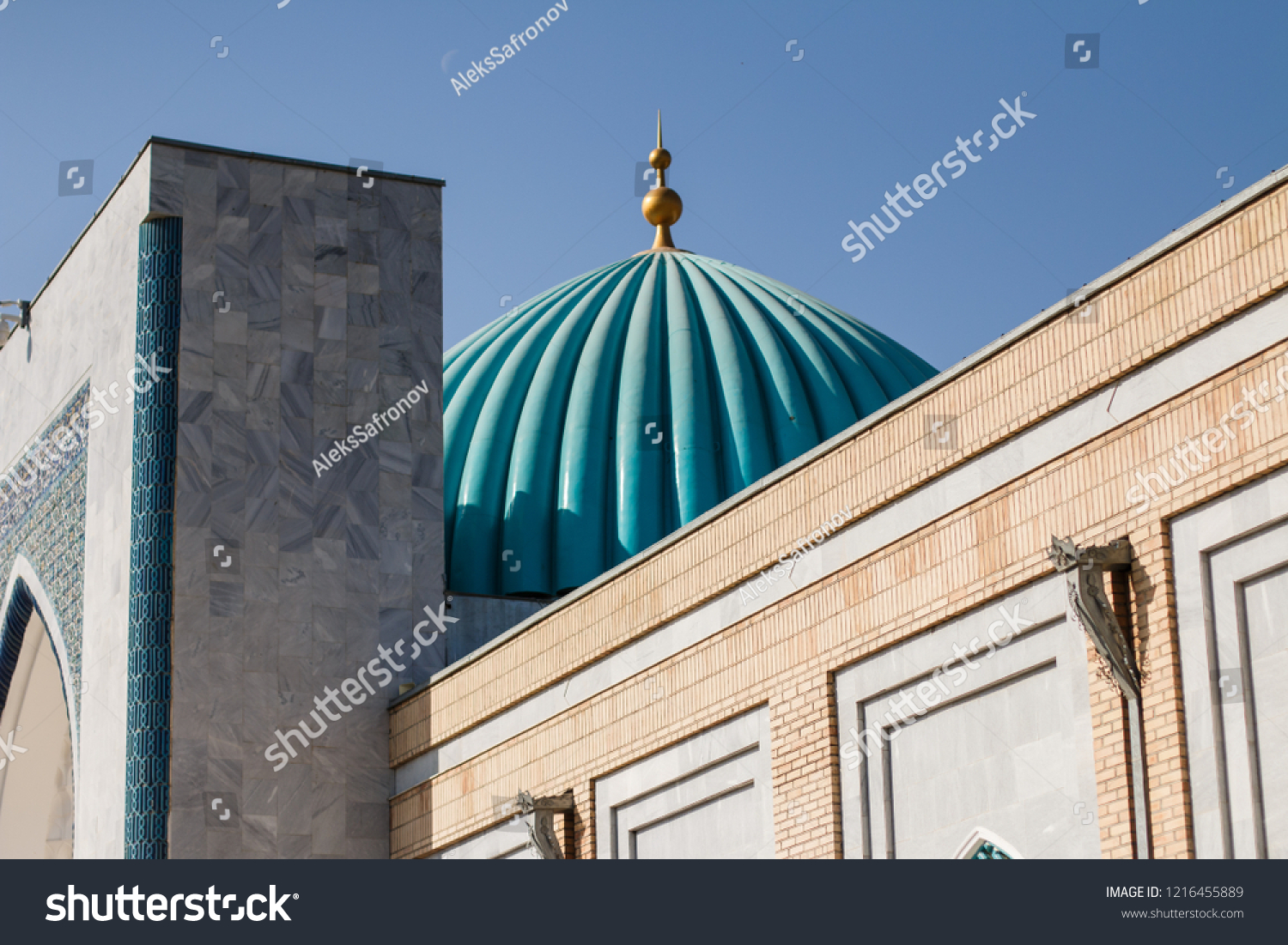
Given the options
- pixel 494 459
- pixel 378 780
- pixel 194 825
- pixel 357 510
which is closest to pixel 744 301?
pixel 494 459

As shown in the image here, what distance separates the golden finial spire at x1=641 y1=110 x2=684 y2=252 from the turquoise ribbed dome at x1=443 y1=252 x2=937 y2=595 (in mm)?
1307

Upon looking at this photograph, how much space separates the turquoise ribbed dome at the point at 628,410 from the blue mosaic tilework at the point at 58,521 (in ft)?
9.24

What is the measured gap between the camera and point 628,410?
1609 centimetres

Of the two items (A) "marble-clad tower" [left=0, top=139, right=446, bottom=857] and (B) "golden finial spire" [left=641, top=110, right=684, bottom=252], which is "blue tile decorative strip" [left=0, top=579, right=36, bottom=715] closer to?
(A) "marble-clad tower" [left=0, top=139, right=446, bottom=857]

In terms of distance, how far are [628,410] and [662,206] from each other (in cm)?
Result: 400

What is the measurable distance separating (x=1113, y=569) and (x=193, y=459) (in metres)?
7.52

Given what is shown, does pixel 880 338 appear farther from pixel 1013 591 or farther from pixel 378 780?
pixel 1013 591

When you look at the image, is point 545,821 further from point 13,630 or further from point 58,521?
point 13,630

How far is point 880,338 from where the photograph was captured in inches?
718

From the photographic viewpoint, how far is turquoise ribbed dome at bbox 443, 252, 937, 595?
15.5 m
